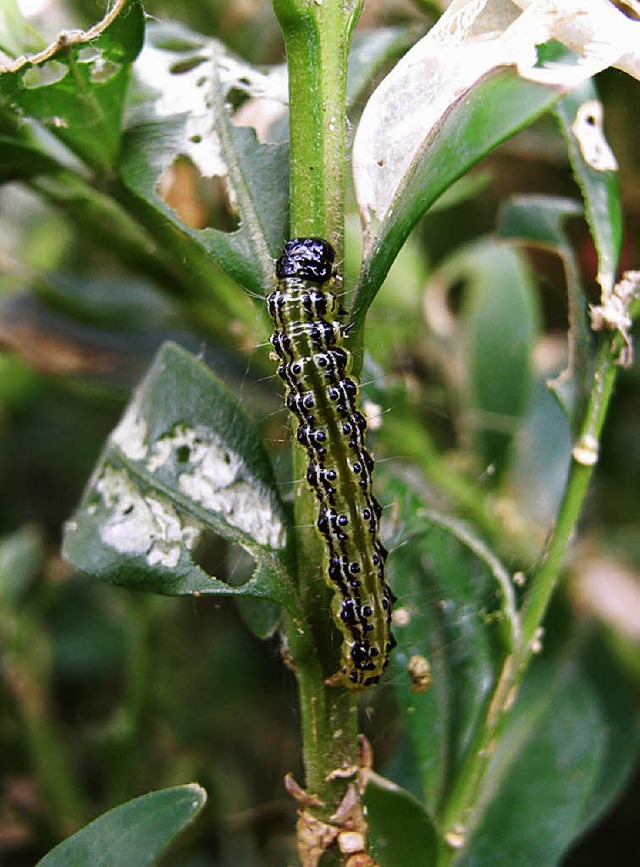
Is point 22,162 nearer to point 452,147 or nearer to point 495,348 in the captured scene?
point 452,147

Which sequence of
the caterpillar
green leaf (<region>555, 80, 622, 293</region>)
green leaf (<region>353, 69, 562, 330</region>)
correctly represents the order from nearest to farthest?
green leaf (<region>353, 69, 562, 330</region>) → the caterpillar → green leaf (<region>555, 80, 622, 293</region>)

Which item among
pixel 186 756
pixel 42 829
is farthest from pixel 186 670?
pixel 42 829

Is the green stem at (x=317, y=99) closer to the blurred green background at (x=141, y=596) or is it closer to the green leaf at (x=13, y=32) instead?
the green leaf at (x=13, y=32)

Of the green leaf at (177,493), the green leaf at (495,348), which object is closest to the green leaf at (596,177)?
the green leaf at (177,493)

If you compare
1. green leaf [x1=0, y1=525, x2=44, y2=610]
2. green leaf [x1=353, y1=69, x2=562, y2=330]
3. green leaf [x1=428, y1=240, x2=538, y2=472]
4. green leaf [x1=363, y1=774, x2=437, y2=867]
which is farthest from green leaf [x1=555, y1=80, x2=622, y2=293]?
green leaf [x1=0, y1=525, x2=44, y2=610]

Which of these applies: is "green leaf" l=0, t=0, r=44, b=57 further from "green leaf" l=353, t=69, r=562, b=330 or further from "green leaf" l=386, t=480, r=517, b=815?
"green leaf" l=386, t=480, r=517, b=815

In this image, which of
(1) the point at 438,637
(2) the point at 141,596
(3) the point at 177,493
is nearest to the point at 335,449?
(3) the point at 177,493
